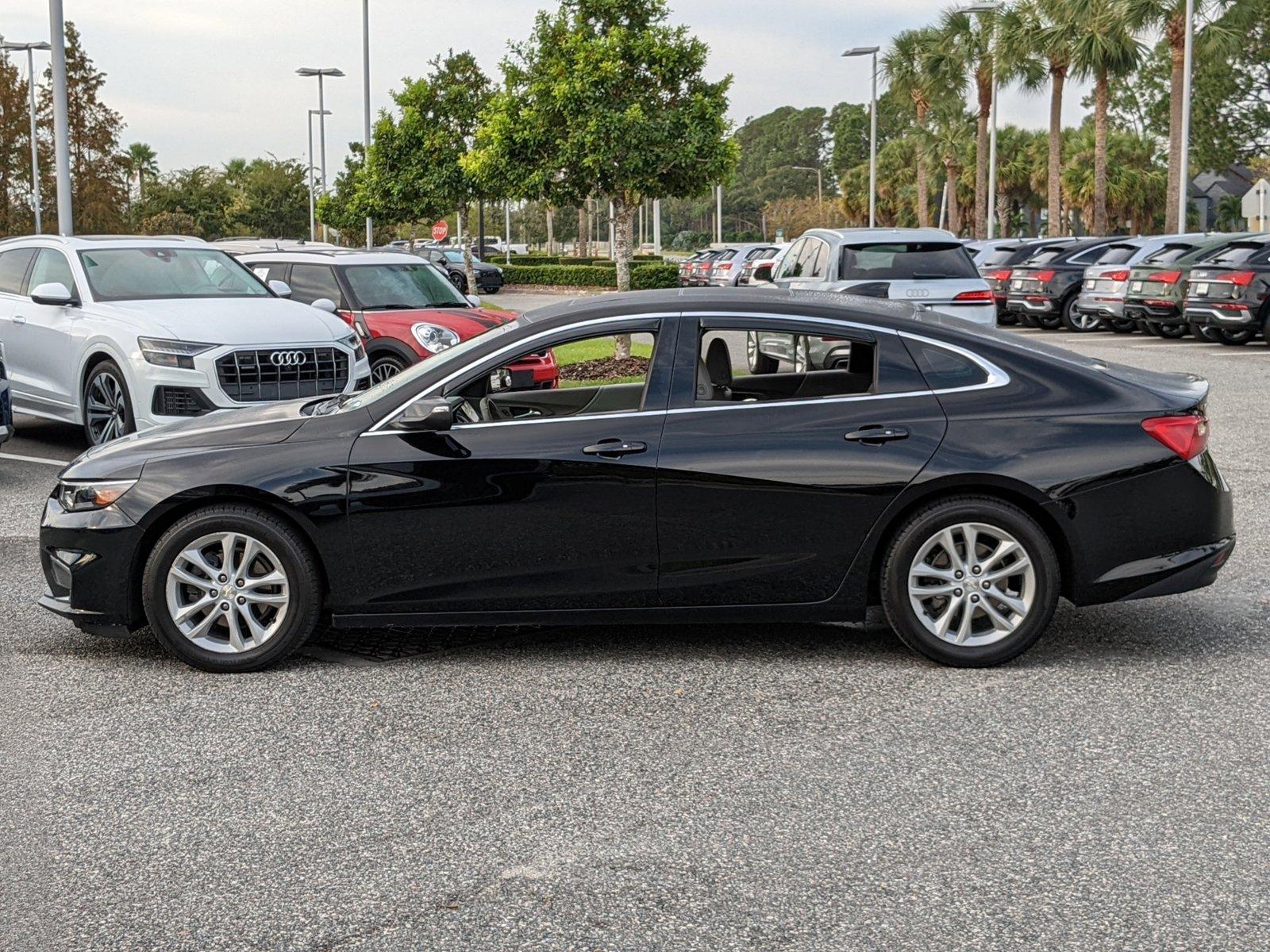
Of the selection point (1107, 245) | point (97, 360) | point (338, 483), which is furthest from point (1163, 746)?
point (1107, 245)

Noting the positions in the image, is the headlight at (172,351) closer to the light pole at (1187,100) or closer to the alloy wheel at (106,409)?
the alloy wheel at (106,409)

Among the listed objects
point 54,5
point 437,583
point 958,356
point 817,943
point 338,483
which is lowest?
point 817,943

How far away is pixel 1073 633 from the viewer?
6.64 meters

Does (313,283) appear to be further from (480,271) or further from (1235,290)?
(480,271)

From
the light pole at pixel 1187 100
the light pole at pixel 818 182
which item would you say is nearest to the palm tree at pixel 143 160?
the light pole at pixel 818 182

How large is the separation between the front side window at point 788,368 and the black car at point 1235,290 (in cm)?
1657

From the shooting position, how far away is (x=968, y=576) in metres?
5.99

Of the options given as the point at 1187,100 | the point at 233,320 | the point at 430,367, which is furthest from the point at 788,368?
the point at 1187,100

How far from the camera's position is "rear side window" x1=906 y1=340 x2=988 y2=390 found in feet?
20.0

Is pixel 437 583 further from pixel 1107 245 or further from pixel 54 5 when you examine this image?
pixel 1107 245

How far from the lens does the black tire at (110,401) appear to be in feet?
37.1

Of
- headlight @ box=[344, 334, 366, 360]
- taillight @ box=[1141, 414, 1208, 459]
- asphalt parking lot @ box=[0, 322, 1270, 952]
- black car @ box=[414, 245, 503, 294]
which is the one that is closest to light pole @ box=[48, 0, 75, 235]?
headlight @ box=[344, 334, 366, 360]

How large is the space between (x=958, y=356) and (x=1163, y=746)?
1781mm

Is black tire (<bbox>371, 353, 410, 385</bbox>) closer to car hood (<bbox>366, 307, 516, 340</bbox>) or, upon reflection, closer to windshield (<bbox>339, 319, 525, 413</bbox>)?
car hood (<bbox>366, 307, 516, 340</bbox>)
